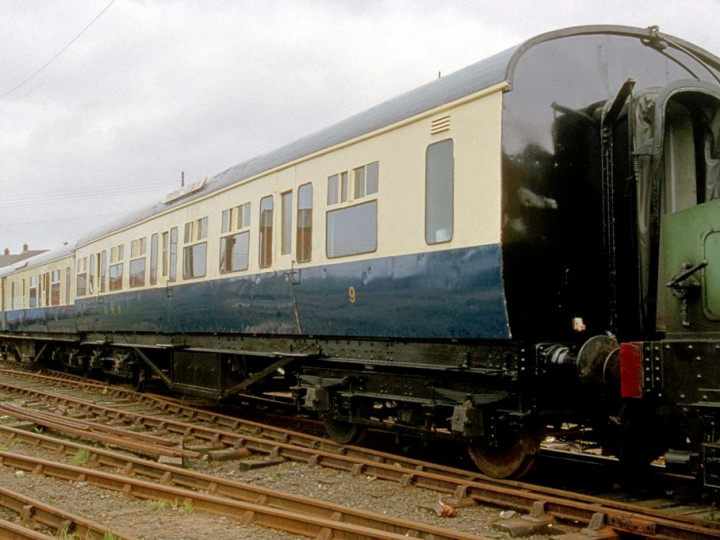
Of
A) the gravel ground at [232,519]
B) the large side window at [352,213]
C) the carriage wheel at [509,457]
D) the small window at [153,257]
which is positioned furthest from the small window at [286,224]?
the small window at [153,257]

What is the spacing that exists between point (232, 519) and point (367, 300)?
2.38 m

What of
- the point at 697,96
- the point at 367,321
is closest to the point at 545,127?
the point at 697,96

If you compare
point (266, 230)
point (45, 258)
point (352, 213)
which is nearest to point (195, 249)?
point (266, 230)

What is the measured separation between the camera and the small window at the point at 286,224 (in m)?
8.55

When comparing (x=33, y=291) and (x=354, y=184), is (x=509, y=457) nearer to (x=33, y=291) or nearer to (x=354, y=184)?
(x=354, y=184)

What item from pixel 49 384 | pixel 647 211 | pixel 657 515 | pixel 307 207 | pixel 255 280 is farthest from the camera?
pixel 49 384

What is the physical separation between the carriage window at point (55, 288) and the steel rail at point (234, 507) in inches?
480

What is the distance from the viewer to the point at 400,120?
6.94m

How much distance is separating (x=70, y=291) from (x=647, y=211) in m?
14.9

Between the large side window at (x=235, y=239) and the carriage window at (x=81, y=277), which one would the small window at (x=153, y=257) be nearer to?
the large side window at (x=235, y=239)

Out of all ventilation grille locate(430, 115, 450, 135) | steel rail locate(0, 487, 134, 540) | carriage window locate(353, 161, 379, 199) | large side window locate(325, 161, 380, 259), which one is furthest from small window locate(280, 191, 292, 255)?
steel rail locate(0, 487, 134, 540)

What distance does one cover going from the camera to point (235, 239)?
9.85m

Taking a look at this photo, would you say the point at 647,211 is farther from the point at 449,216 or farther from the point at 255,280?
the point at 255,280

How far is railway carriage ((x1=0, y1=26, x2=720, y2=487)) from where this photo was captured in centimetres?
532
